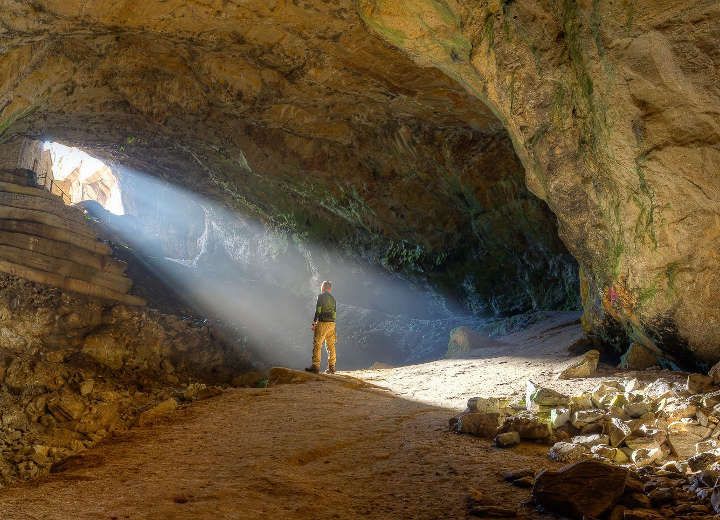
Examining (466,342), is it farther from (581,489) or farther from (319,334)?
(581,489)

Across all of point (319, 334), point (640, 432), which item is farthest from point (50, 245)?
point (640, 432)

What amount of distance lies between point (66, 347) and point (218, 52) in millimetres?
5819

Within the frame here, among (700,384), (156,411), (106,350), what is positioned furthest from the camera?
(106,350)

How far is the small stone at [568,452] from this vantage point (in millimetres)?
3100

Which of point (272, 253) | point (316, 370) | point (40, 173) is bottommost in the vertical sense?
point (316, 370)

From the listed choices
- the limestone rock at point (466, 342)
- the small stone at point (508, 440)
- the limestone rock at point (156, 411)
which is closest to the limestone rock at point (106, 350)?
the limestone rock at point (156, 411)

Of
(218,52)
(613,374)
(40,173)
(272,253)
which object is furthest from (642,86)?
(272,253)

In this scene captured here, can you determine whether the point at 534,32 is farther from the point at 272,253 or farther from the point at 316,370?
the point at 272,253

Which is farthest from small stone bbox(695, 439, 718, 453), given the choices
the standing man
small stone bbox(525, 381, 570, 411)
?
the standing man

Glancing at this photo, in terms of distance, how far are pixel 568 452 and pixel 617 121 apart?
3313 mm

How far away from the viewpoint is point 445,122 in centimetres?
1055

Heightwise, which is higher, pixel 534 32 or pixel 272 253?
pixel 534 32

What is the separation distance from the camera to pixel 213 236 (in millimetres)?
22531

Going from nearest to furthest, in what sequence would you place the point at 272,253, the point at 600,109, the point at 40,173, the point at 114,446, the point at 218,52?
the point at 114,446, the point at 600,109, the point at 218,52, the point at 40,173, the point at 272,253
